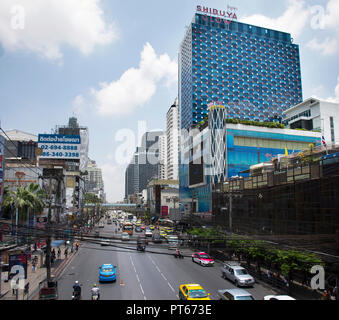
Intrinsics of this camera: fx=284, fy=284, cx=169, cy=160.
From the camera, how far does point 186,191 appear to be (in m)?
94.1

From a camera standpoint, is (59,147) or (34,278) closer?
(34,278)

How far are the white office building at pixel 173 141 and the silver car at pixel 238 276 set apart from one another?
14238 centimetres

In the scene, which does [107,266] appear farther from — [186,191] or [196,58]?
[196,58]

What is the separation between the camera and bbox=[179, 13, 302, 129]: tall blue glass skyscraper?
4838 inches

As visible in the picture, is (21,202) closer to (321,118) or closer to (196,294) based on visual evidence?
(196,294)

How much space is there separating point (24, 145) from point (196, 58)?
255 ft

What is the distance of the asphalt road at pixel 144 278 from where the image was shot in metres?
20.6

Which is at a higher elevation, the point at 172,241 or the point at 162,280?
the point at 172,241

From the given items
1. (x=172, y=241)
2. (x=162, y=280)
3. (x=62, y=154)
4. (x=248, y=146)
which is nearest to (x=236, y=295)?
(x=172, y=241)

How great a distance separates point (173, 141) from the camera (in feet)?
559

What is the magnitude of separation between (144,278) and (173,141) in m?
146
